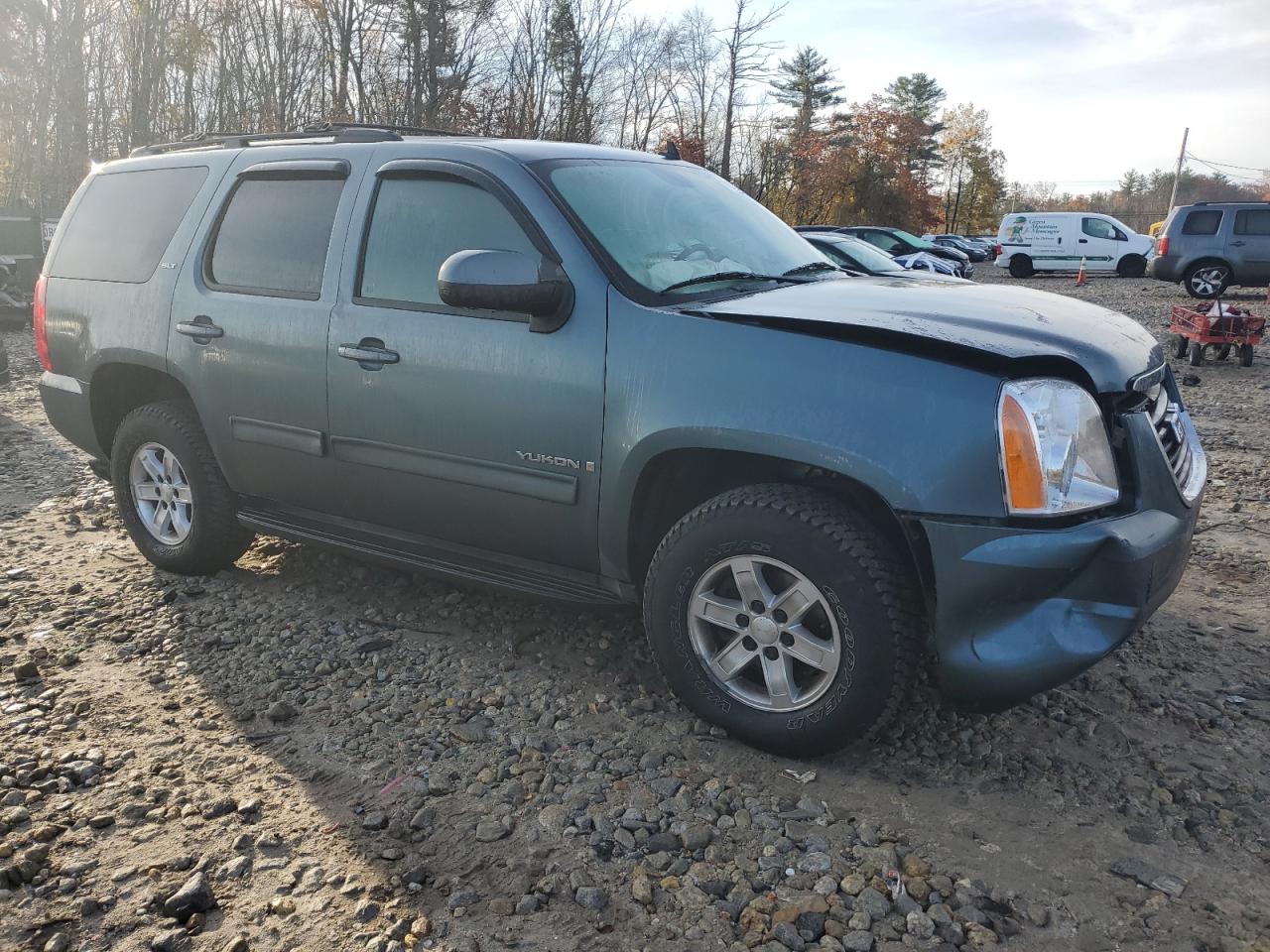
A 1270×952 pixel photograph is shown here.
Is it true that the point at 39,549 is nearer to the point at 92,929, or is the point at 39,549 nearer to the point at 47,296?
the point at 47,296

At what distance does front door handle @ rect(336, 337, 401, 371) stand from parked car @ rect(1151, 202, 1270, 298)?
20.0 meters

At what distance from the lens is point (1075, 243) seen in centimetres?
2708

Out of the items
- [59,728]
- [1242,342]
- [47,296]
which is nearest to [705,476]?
[59,728]

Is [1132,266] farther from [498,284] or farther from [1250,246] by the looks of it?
[498,284]

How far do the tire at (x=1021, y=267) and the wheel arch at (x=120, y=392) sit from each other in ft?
89.0

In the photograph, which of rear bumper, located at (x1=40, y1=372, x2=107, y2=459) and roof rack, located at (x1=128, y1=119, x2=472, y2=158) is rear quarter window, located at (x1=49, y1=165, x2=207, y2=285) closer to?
roof rack, located at (x1=128, y1=119, x2=472, y2=158)

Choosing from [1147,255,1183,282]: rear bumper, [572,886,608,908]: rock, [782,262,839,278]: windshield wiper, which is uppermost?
[782,262,839,278]: windshield wiper

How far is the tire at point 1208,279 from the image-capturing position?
19125 mm

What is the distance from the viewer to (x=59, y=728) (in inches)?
124

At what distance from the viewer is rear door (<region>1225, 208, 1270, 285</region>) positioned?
61.8 feet

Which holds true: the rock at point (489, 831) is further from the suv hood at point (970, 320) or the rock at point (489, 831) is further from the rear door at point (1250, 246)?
the rear door at point (1250, 246)

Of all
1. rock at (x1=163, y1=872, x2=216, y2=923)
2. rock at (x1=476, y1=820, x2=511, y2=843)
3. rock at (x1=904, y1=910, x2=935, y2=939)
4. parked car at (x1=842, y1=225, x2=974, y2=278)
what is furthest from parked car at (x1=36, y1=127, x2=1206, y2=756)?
parked car at (x1=842, y1=225, x2=974, y2=278)

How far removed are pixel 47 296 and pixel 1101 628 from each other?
15.5ft

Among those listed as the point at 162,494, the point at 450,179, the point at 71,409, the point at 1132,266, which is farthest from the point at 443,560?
the point at 1132,266
